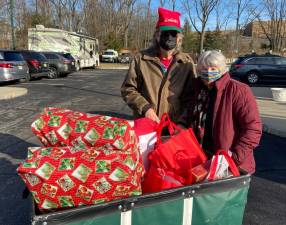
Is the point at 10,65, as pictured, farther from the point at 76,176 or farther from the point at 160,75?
the point at 76,176

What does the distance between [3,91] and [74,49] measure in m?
18.2

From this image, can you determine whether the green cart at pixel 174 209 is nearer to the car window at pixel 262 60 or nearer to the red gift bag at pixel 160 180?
the red gift bag at pixel 160 180

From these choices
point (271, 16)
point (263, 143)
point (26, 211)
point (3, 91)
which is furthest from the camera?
point (271, 16)

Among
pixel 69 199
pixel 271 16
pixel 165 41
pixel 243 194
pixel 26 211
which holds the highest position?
pixel 271 16

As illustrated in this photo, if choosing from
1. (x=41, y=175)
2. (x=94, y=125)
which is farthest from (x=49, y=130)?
(x=41, y=175)

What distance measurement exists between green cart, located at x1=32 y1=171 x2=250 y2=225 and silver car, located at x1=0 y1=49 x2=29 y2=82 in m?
13.2

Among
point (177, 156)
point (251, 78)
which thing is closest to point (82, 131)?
point (177, 156)

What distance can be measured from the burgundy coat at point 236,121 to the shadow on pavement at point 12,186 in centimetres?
145

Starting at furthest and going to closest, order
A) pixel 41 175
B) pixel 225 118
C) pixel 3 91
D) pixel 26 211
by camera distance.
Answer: pixel 3 91
pixel 26 211
pixel 225 118
pixel 41 175

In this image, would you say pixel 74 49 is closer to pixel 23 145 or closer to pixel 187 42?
pixel 23 145

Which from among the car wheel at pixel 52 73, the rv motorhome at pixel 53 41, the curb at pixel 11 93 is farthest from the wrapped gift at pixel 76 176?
the rv motorhome at pixel 53 41

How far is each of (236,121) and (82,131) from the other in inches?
44.5

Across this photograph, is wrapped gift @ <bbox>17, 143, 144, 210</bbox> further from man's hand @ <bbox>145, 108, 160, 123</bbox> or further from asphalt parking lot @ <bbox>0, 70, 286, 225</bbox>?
man's hand @ <bbox>145, 108, 160, 123</bbox>

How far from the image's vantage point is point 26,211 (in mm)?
3430
